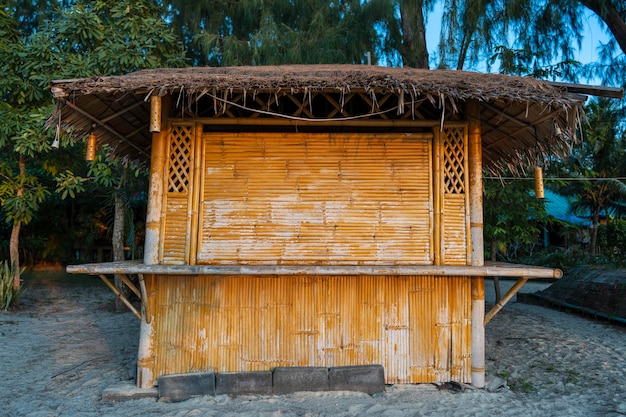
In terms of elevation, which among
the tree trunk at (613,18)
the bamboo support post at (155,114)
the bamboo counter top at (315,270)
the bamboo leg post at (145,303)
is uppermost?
the tree trunk at (613,18)

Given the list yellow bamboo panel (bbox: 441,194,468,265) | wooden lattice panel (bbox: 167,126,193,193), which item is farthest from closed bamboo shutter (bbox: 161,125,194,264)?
yellow bamboo panel (bbox: 441,194,468,265)

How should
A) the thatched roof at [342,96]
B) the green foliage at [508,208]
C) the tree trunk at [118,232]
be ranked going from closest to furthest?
1. the thatched roof at [342,96]
2. the green foliage at [508,208]
3. the tree trunk at [118,232]

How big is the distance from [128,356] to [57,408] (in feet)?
7.21

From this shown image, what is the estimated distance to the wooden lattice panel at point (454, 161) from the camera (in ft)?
17.4

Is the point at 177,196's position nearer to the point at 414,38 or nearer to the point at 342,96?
the point at 342,96

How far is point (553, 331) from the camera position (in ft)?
28.5

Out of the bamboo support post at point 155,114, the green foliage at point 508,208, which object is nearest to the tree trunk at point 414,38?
the green foliage at point 508,208

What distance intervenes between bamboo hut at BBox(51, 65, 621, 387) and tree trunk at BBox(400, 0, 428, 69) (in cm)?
Result: 695

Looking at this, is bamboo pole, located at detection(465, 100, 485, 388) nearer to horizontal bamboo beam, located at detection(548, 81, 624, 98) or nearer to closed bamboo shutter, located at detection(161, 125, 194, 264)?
horizontal bamboo beam, located at detection(548, 81, 624, 98)

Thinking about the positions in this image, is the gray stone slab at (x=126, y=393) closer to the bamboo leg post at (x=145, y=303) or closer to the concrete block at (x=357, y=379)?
the bamboo leg post at (x=145, y=303)

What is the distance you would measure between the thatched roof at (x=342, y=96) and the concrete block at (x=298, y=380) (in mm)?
2764

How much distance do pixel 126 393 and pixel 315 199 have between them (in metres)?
2.96

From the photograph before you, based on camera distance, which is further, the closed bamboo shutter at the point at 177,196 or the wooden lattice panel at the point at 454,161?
the wooden lattice panel at the point at 454,161

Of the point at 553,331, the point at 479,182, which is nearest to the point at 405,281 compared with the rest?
the point at 479,182
